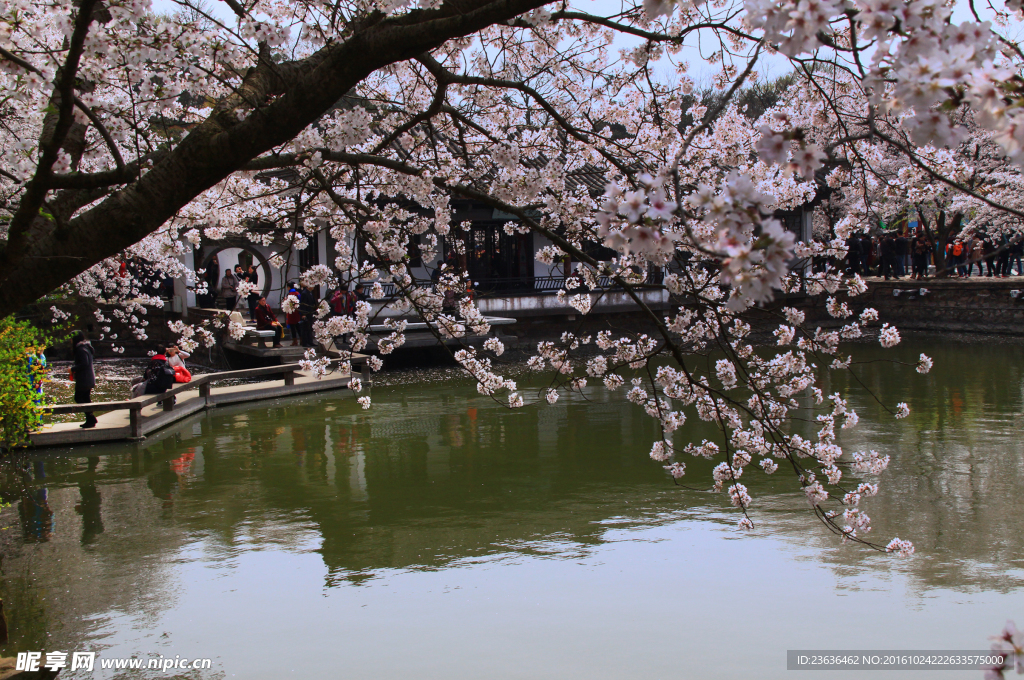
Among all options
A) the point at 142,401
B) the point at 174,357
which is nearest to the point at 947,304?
the point at 174,357

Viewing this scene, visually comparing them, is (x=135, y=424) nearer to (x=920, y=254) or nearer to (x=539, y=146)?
(x=539, y=146)

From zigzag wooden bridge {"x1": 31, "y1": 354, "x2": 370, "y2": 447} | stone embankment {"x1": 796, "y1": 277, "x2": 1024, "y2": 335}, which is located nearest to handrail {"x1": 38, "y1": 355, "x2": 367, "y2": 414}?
zigzag wooden bridge {"x1": 31, "y1": 354, "x2": 370, "y2": 447}

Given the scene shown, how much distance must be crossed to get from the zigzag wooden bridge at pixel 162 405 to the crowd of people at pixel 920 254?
48.7 ft

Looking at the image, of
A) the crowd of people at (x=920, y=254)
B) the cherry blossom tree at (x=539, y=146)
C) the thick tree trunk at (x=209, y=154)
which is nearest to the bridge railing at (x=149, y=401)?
the cherry blossom tree at (x=539, y=146)

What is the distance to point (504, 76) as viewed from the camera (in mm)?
5320

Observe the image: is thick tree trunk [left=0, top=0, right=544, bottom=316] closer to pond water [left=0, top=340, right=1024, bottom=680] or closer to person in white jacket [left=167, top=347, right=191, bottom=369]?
pond water [left=0, top=340, right=1024, bottom=680]

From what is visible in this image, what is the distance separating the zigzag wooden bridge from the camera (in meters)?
9.45

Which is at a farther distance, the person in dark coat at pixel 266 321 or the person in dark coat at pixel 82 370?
the person in dark coat at pixel 266 321

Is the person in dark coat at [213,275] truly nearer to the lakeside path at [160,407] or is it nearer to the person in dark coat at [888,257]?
the lakeside path at [160,407]

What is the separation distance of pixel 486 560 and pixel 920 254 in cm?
2100

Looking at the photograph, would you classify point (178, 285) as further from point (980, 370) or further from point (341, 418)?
point (980, 370)

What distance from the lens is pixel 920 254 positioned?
22781mm

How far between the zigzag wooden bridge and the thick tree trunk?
15.7ft

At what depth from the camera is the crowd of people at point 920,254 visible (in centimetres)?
2222
